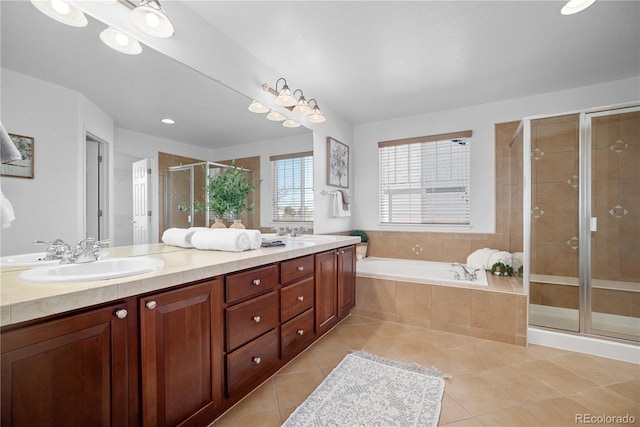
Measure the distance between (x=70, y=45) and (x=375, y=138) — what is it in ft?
10.9

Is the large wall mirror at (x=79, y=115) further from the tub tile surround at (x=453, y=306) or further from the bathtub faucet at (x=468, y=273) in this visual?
the bathtub faucet at (x=468, y=273)

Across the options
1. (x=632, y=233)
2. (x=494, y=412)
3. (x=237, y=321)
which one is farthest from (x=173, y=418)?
(x=632, y=233)

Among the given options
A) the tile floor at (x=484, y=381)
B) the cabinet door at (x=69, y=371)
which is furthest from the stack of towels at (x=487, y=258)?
the cabinet door at (x=69, y=371)

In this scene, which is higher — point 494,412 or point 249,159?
point 249,159

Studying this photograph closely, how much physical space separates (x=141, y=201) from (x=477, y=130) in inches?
139

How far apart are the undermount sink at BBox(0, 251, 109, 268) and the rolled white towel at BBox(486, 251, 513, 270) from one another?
3.46 metres

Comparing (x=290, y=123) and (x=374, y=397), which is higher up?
(x=290, y=123)

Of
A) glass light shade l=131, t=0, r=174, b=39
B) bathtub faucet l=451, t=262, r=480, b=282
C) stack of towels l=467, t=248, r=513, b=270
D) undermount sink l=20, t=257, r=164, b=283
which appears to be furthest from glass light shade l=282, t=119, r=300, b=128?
stack of towels l=467, t=248, r=513, b=270

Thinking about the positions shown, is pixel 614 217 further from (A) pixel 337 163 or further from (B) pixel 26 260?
(B) pixel 26 260

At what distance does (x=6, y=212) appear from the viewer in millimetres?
963

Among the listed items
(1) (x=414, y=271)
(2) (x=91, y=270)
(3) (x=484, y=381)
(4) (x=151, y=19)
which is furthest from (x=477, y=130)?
(2) (x=91, y=270)

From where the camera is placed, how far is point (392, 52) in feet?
7.35

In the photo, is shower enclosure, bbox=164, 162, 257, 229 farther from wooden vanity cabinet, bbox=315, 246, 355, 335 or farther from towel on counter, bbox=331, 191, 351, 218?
towel on counter, bbox=331, 191, 351, 218

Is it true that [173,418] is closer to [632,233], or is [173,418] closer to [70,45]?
[70,45]
